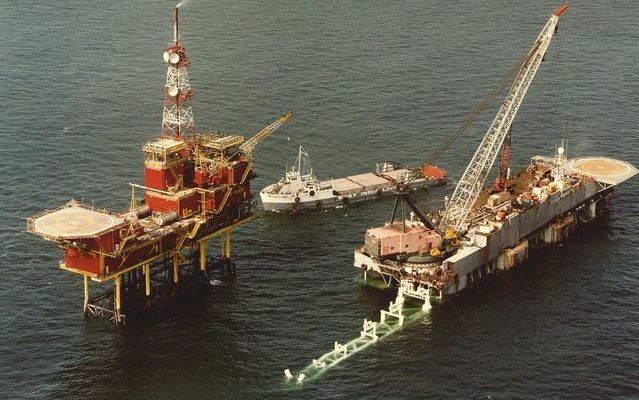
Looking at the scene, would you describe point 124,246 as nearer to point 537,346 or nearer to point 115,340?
point 115,340

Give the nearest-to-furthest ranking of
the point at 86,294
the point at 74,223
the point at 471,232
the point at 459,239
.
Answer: the point at 74,223
the point at 86,294
the point at 459,239
the point at 471,232

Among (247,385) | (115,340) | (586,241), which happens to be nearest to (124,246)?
(115,340)

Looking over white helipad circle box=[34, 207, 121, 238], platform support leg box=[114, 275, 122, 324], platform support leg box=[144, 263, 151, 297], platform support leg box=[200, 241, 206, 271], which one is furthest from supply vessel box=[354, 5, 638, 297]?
white helipad circle box=[34, 207, 121, 238]

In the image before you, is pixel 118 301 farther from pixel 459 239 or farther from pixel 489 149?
pixel 489 149

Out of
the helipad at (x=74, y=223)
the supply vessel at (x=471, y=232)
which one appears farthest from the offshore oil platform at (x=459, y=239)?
the helipad at (x=74, y=223)

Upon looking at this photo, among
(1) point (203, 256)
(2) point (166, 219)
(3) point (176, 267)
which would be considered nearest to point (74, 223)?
(2) point (166, 219)

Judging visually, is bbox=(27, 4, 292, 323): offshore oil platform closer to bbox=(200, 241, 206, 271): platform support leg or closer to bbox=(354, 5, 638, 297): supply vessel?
bbox=(200, 241, 206, 271): platform support leg
